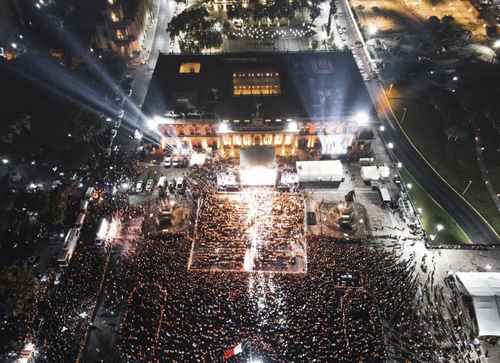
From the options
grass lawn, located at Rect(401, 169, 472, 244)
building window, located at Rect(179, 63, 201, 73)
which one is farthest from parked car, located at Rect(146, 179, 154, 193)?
grass lawn, located at Rect(401, 169, 472, 244)

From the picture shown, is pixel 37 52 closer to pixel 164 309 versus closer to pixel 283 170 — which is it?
pixel 283 170

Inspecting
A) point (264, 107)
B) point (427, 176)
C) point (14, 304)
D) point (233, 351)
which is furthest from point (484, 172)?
point (14, 304)

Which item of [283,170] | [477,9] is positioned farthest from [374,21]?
[283,170]

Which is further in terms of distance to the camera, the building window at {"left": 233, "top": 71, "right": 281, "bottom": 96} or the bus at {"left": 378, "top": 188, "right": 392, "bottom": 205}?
the building window at {"left": 233, "top": 71, "right": 281, "bottom": 96}

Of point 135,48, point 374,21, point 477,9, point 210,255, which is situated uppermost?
point 477,9

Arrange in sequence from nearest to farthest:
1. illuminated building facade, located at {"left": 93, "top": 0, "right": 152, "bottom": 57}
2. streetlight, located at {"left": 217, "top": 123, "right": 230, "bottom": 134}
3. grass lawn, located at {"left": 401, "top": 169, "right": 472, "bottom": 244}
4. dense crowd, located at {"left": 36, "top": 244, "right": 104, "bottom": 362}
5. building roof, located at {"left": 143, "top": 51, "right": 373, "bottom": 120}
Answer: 1. dense crowd, located at {"left": 36, "top": 244, "right": 104, "bottom": 362}
2. grass lawn, located at {"left": 401, "top": 169, "right": 472, "bottom": 244}
3. streetlight, located at {"left": 217, "top": 123, "right": 230, "bottom": 134}
4. building roof, located at {"left": 143, "top": 51, "right": 373, "bottom": 120}
5. illuminated building facade, located at {"left": 93, "top": 0, "right": 152, "bottom": 57}

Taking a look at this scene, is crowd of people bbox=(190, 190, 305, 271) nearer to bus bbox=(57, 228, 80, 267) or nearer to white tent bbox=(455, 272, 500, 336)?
bus bbox=(57, 228, 80, 267)

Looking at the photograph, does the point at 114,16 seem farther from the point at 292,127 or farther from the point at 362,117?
the point at 362,117

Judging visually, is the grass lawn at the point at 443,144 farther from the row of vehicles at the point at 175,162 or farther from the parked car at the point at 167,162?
the parked car at the point at 167,162
